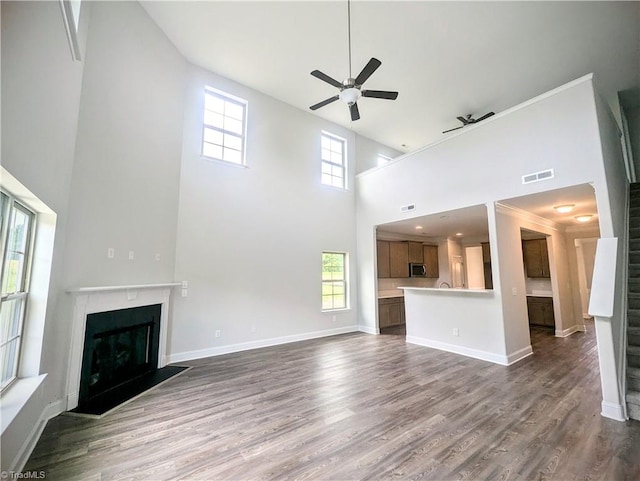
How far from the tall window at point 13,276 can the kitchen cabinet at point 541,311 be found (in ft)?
31.2

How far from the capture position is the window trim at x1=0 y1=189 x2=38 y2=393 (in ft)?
6.52

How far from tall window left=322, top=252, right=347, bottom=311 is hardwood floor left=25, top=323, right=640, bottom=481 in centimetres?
261

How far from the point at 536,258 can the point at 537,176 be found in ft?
13.9

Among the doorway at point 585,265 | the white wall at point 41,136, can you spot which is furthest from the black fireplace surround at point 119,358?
the doorway at point 585,265

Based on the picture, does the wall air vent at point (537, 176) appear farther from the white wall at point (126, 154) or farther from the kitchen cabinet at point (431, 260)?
the white wall at point (126, 154)

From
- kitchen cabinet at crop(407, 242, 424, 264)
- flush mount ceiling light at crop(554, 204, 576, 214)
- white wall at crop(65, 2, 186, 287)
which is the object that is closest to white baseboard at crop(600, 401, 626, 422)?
flush mount ceiling light at crop(554, 204, 576, 214)

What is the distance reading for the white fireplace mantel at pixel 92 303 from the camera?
308 centimetres

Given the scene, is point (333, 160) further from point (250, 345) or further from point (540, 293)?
point (540, 293)

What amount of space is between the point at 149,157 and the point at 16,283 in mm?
2529

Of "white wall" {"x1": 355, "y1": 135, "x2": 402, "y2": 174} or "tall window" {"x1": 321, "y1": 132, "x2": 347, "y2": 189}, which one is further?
"white wall" {"x1": 355, "y1": 135, "x2": 402, "y2": 174}

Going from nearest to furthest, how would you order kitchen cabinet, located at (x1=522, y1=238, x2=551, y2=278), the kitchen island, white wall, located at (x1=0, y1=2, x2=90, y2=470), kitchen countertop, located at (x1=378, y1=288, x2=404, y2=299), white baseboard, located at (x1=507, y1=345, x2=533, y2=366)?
white wall, located at (x1=0, y1=2, x2=90, y2=470), white baseboard, located at (x1=507, y1=345, x2=533, y2=366), the kitchen island, kitchen cabinet, located at (x1=522, y1=238, x2=551, y2=278), kitchen countertop, located at (x1=378, y1=288, x2=404, y2=299)

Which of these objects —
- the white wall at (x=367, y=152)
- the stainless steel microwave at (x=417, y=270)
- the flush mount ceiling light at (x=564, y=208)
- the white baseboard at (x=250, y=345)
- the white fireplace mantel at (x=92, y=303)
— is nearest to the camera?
the white fireplace mantel at (x=92, y=303)

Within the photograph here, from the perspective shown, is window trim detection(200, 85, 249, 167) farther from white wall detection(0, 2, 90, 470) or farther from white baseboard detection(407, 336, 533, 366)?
white baseboard detection(407, 336, 533, 366)

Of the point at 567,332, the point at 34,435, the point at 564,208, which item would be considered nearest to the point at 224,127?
the point at 34,435
